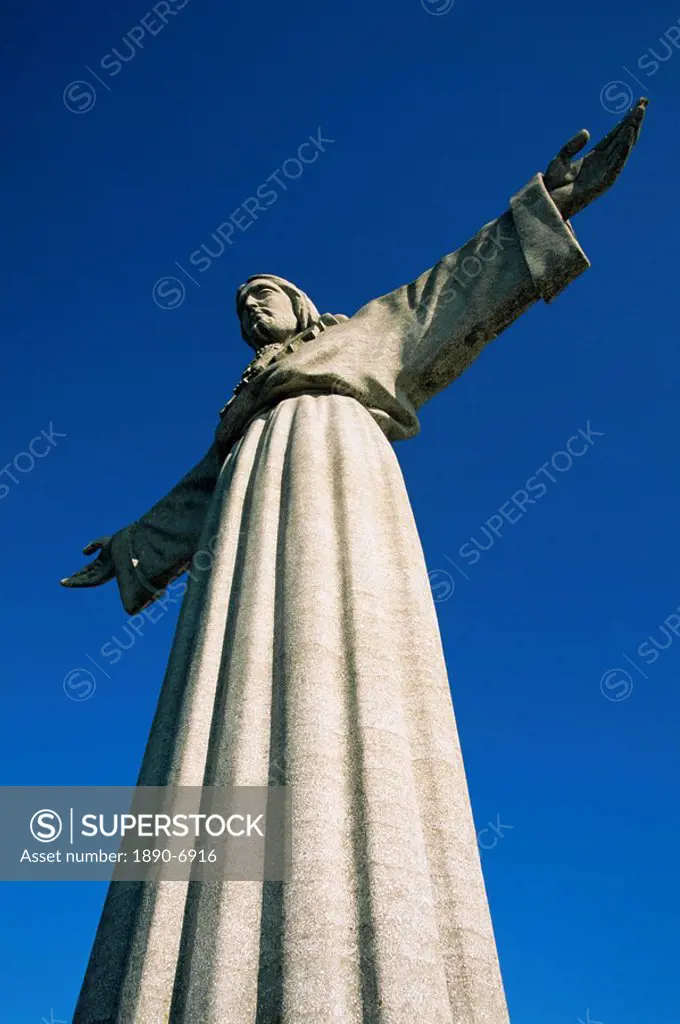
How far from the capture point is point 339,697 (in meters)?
3.20

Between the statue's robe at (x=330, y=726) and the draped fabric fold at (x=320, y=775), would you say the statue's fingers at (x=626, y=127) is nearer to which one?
the statue's robe at (x=330, y=726)

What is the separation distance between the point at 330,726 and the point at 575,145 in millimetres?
4138

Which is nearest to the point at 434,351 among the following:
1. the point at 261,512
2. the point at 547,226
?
the point at 547,226

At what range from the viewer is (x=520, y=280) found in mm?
5258

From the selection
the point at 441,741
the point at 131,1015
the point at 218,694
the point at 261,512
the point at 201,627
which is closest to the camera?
the point at 131,1015

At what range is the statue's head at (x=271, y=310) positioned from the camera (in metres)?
6.86

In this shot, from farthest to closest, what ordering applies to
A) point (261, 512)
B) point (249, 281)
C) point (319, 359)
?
point (249, 281) → point (319, 359) → point (261, 512)

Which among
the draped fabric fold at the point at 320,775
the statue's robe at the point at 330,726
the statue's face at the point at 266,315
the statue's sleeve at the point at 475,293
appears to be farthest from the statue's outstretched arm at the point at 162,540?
the draped fabric fold at the point at 320,775

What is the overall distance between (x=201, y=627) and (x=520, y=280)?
10.00 ft

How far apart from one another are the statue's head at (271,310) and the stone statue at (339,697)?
3.33 feet

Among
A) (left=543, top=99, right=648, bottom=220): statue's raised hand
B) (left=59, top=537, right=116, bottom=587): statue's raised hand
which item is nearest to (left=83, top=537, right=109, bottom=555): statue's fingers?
(left=59, top=537, right=116, bottom=587): statue's raised hand

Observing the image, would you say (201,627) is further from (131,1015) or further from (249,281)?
(249,281)

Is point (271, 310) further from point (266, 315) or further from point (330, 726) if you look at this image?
point (330, 726)

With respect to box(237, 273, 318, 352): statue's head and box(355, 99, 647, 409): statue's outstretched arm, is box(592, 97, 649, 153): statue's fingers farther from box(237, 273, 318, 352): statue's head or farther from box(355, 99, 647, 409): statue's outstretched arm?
box(237, 273, 318, 352): statue's head
